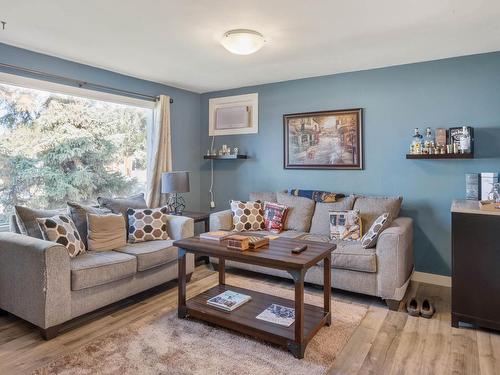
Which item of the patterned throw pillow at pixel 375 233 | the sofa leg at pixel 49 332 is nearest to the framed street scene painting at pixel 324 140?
the patterned throw pillow at pixel 375 233

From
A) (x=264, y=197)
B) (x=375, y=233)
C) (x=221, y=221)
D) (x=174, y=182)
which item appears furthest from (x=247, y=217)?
(x=375, y=233)

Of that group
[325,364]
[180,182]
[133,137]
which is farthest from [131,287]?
[133,137]

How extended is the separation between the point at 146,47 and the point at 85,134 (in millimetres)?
1311

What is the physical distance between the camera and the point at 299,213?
3893 mm

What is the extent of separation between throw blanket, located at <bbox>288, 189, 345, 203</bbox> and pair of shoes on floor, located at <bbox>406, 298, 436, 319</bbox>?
1332 mm

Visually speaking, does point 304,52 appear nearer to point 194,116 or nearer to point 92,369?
point 194,116

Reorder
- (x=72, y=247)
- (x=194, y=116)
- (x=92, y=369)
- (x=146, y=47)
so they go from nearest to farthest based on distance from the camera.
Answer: (x=92, y=369)
(x=72, y=247)
(x=146, y=47)
(x=194, y=116)

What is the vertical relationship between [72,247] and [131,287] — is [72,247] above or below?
above

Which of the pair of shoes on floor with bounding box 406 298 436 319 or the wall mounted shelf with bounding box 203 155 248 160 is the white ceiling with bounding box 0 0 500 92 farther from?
the pair of shoes on floor with bounding box 406 298 436 319

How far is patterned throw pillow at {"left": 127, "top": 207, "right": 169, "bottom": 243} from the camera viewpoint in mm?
3379

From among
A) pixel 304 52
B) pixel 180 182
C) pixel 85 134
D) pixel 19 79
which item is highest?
pixel 304 52

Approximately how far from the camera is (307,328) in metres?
2.29

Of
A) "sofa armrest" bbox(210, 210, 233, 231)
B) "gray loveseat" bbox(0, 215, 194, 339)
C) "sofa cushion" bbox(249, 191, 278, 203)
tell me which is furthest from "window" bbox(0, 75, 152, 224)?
"sofa cushion" bbox(249, 191, 278, 203)

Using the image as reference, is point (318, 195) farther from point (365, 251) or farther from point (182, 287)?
point (182, 287)
